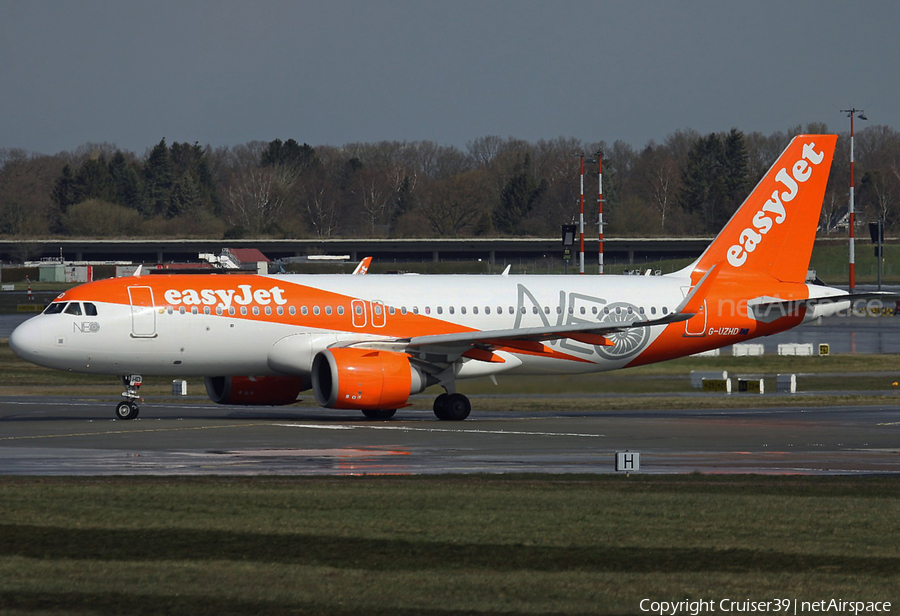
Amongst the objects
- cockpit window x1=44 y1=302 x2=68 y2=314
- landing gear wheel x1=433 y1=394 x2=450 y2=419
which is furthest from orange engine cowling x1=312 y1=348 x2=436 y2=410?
cockpit window x1=44 y1=302 x2=68 y2=314

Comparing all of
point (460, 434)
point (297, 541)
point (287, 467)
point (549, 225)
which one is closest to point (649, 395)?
point (460, 434)

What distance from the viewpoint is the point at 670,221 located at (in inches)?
7864

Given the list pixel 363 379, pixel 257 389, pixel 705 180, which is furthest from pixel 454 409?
pixel 705 180

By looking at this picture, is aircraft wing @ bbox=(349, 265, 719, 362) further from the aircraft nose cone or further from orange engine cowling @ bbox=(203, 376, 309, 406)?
the aircraft nose cone

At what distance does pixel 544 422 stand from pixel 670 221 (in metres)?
171

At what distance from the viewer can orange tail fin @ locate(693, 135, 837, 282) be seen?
38.3 m

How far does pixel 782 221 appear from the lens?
3850 centimetres

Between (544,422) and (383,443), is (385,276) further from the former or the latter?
(383,443)

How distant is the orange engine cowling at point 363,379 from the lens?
3155 centimetres

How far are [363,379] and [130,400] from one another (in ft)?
22.5

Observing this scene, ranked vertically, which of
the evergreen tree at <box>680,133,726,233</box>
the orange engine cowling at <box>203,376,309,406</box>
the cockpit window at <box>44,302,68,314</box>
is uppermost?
the evergreen tree at <box>680,133,726,233</box>

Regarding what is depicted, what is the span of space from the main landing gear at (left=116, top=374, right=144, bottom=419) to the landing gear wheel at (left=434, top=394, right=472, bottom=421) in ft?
27.5

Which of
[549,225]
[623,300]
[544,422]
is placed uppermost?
[549,225]

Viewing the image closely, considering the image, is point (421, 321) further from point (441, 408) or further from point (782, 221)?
point (782, 221)
